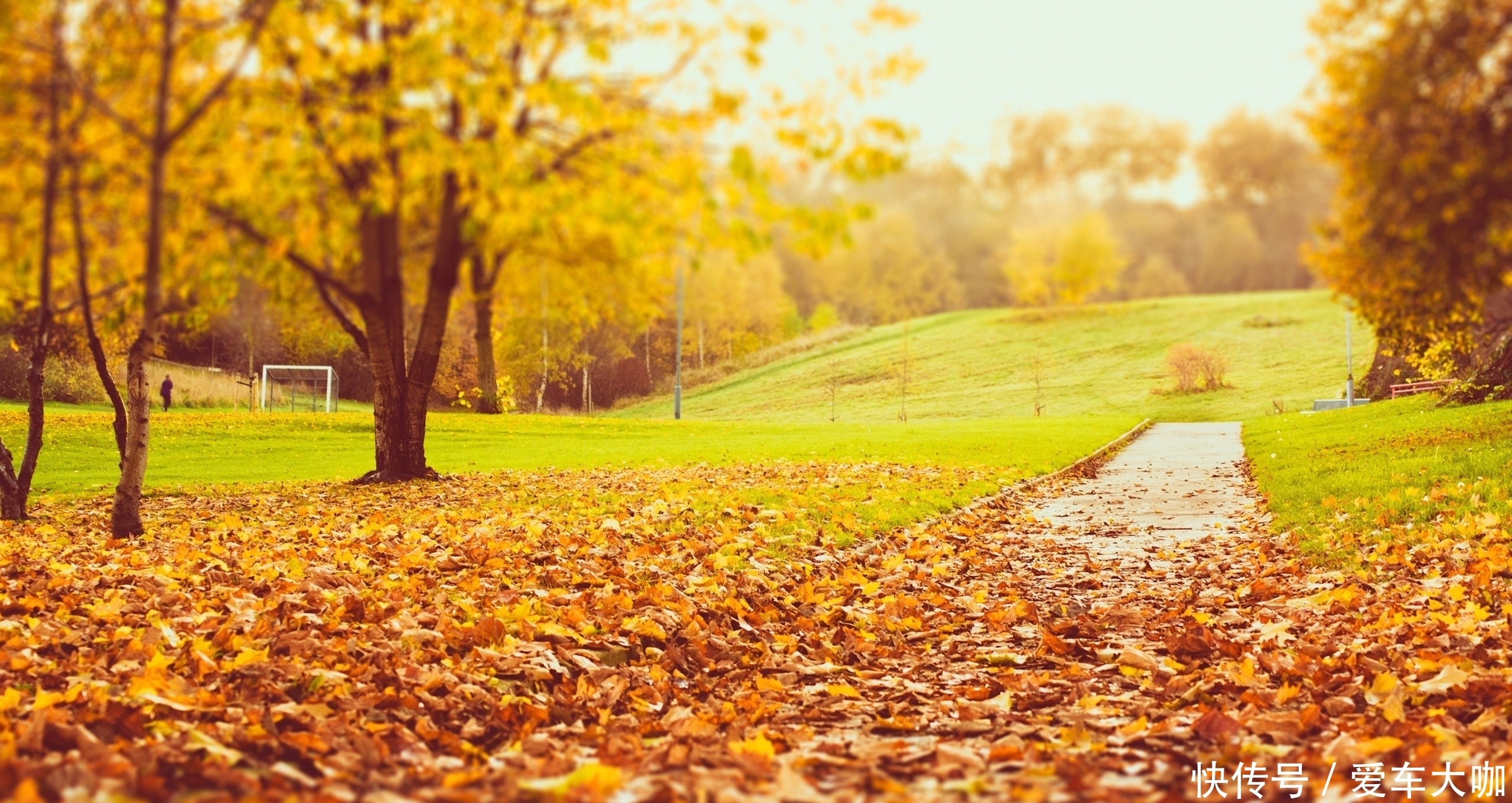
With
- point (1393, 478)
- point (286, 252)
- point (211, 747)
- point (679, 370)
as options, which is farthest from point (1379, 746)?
point (679, 370)

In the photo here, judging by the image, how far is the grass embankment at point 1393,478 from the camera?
402 inches

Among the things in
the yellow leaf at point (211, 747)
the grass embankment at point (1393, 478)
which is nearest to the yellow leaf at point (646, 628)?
the yellow leaf at point (211, 747)

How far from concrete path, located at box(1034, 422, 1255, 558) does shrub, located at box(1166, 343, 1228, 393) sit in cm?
2493

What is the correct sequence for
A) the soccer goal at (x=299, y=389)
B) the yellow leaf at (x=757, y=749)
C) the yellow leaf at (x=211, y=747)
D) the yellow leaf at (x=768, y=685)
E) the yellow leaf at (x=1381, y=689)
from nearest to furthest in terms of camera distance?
→ 1. the yellow leaf at (x=211, y=747)
2. the yellow leaf at (x=757, y=749)
3. the yellow leaf at (x=1381, y=689)
4. the yellow leaf at (x=768, y=685)
5. the soccer goal at (x=299, y=389)

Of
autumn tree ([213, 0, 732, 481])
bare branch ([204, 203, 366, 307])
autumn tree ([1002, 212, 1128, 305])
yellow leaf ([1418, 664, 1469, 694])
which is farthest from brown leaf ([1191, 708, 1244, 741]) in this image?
autumn tree ([1002, 212, 1128, 305])

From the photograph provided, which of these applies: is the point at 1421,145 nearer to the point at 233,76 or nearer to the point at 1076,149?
the point at 233,76

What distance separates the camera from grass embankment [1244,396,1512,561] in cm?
1021

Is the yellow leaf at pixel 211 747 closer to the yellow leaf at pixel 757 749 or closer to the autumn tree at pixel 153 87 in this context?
the autumn tree at pixel 153 87

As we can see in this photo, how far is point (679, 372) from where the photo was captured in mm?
41688

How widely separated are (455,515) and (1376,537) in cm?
996

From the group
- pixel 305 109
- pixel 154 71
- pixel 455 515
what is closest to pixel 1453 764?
pixel 305 109

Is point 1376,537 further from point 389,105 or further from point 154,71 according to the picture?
point 154,71

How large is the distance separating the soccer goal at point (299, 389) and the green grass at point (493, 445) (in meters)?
7.03

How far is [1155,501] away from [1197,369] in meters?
37.6
